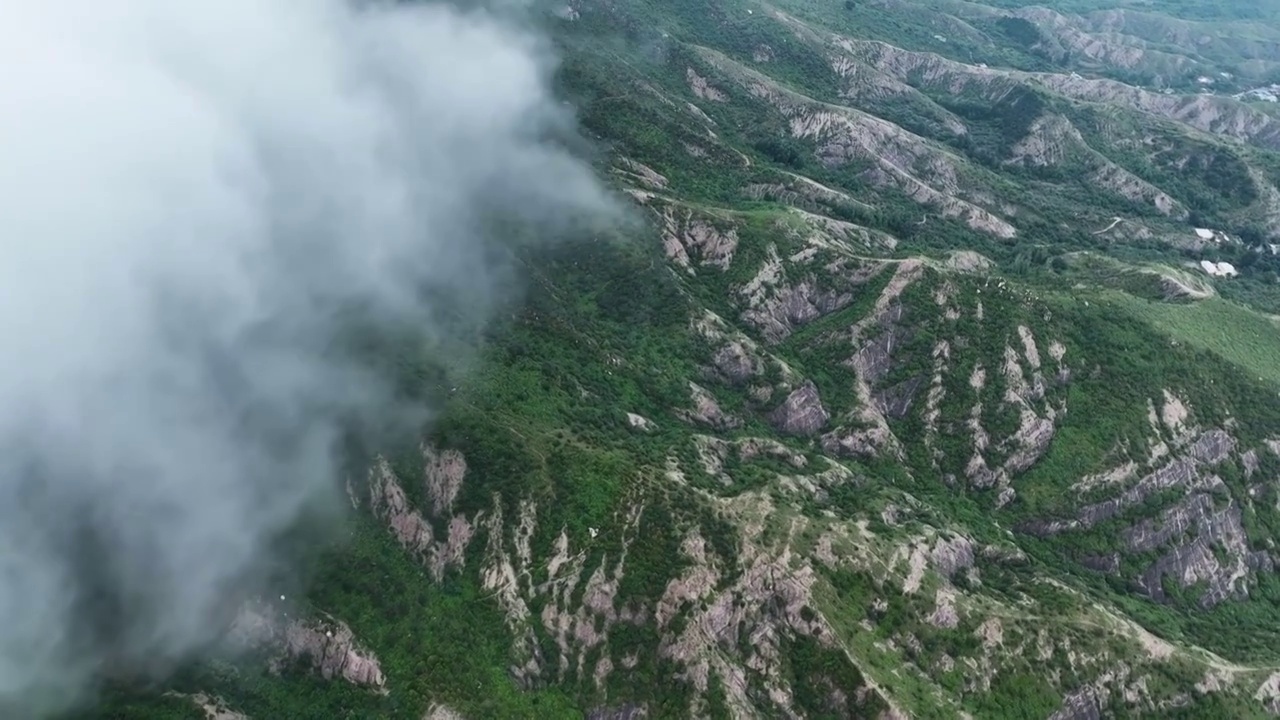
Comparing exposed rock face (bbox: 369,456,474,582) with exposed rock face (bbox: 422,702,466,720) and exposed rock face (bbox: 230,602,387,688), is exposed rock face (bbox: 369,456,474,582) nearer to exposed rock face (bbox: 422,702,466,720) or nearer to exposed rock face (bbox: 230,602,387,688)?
exposed rock face (bbox: 230,602,387,688)

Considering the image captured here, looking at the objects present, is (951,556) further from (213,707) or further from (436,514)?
(213,707)

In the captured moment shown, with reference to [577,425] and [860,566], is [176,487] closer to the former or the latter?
[577,425]

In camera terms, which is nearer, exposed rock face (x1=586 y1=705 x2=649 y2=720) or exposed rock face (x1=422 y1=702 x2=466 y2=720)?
exposed rock face (x1=422 y1=702 x2=466 y2=720)

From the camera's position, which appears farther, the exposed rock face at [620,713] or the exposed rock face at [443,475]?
the exposed rock face at [443,475]

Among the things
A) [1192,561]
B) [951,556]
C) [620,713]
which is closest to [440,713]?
[620,713]

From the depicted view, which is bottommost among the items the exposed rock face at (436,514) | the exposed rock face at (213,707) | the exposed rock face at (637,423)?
the exposed rock face at (213,707)

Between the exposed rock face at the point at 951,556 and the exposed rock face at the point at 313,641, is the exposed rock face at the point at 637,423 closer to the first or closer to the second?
the exposed rock face at the point at 951,556

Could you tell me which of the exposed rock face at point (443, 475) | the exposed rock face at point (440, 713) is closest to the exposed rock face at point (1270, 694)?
the exposed rock face at point (440, 713)

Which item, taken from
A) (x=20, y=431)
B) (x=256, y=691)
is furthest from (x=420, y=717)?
(x=20, y=431)

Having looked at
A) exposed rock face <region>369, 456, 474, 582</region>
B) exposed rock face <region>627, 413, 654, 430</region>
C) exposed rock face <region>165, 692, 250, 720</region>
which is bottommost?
exposed rock face <region>165, 692, 250, 720</region>

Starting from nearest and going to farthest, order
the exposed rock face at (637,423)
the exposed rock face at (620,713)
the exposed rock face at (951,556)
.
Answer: the exposed rock face at (620,713) → the exposed rock face at (951,556) → the exposed rock face at (637,423)

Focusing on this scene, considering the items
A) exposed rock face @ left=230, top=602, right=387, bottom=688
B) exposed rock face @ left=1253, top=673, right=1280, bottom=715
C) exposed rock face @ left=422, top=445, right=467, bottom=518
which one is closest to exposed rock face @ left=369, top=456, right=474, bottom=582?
exposed rock face @ left=422, top=445, right=467, bottom=518
